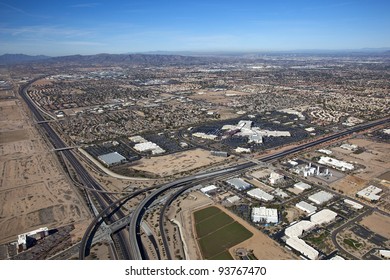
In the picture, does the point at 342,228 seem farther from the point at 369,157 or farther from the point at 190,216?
the point at 369,157

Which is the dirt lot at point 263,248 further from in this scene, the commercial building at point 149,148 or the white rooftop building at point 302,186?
the commercial building at point 149,148

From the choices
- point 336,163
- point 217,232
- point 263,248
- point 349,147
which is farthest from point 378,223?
point 349,147

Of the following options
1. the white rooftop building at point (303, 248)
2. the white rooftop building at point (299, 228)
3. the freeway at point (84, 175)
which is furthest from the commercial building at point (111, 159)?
the white rooftop building at point (303, 248)

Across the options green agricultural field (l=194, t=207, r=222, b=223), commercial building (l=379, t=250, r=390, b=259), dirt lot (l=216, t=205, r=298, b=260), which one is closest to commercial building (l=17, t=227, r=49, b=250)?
green agricultural field (l=194, t=207, r=222, b=223)

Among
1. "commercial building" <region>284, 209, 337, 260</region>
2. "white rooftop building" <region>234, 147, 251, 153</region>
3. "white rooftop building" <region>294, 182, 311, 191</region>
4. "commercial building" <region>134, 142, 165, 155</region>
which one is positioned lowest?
"commercial building" <region>284, 209, 337, 260</region>

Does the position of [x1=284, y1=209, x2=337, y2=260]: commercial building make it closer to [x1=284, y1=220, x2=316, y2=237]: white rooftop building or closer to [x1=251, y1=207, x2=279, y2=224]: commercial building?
[x1=284, y1=220, x2=316, y2=237]: white rooftop building
